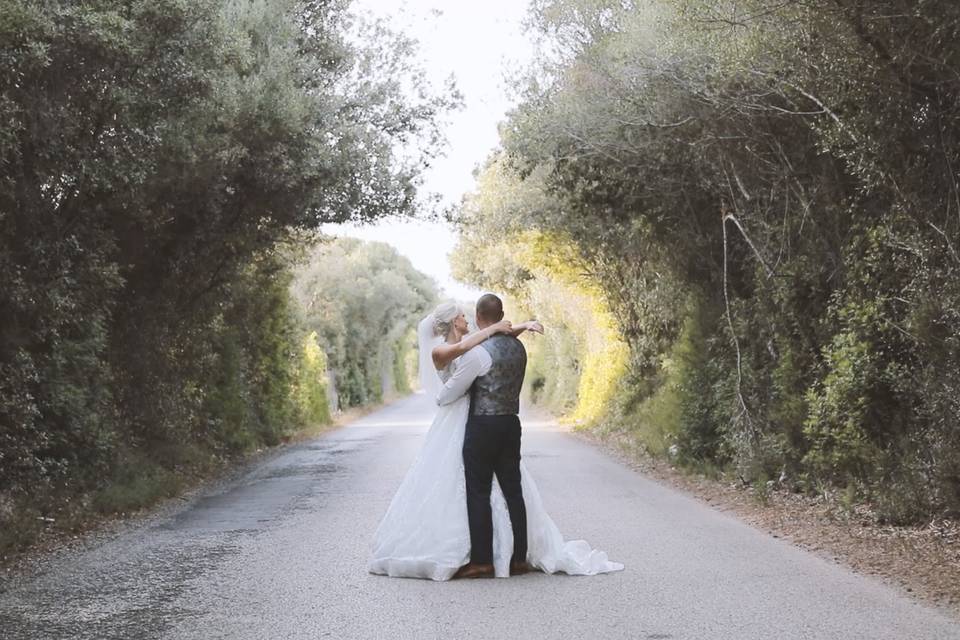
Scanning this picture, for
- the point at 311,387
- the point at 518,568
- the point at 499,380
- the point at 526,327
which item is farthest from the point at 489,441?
the point at 311,387

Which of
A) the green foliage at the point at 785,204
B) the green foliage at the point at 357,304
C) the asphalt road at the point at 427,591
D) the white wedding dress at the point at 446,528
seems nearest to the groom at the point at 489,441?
the white wedding dress at the point at 446,528

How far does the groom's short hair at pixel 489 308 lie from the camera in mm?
8164

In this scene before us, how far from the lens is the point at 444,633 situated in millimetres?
6223

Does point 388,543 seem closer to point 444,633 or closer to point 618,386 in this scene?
point 444,633

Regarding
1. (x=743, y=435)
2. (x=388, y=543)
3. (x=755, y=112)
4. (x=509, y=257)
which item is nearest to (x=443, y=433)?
(x=388, y=543)

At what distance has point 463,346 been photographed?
26.2ft

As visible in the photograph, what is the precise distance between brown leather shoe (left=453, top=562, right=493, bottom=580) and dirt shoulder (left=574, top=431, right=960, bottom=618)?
2.70 metres

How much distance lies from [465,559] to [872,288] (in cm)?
532

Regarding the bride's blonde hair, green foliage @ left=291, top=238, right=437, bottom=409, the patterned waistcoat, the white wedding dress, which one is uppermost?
green foliage @ left=291, top=238, right=437, bottom=409

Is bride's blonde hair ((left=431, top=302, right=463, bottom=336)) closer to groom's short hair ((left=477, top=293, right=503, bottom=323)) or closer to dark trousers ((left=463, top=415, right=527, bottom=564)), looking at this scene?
groom's short hair ((left=477, top=293, right=503, bottom=323))

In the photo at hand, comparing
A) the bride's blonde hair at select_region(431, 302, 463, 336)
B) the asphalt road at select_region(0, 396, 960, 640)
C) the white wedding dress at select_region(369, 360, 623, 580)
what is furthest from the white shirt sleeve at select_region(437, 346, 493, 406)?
the asphalt road at select_region(0, 396, 960, 640)

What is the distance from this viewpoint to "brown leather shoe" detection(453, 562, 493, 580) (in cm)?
789

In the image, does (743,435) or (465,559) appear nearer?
(465,559)

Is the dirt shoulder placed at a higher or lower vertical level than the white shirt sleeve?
lower
